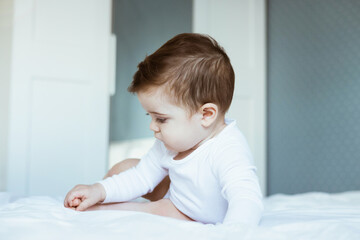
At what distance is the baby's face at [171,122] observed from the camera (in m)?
0.90

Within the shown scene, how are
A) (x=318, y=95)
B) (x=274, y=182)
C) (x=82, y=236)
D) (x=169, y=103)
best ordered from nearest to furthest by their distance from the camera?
(x=82, y=236)
(x=169, y=103)
(x=318, y=95)
(x=274, y=182)

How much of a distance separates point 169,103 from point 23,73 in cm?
147

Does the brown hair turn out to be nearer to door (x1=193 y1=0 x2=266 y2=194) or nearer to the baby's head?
the baby's head

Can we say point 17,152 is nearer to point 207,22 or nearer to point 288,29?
point 207,22

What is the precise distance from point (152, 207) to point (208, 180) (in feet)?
0.54

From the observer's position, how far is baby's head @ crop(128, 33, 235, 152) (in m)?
0.89

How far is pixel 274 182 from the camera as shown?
260cm

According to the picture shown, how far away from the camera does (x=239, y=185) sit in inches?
30.8

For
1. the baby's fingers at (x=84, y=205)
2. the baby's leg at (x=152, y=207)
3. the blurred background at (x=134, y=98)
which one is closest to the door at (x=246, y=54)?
the blurred background at (x=134, y=98)

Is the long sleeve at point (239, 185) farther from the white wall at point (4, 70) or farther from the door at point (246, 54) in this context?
the white wall at point (4, 70)

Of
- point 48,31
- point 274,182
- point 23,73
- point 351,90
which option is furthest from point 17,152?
point 351,90

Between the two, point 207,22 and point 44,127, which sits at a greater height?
point 207,22

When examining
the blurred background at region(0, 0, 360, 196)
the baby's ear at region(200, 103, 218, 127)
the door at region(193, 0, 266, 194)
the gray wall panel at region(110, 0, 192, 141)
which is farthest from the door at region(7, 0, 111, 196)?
the baby's ear at region(200, 103, 218, 127)

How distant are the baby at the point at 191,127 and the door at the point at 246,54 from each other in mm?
1645
